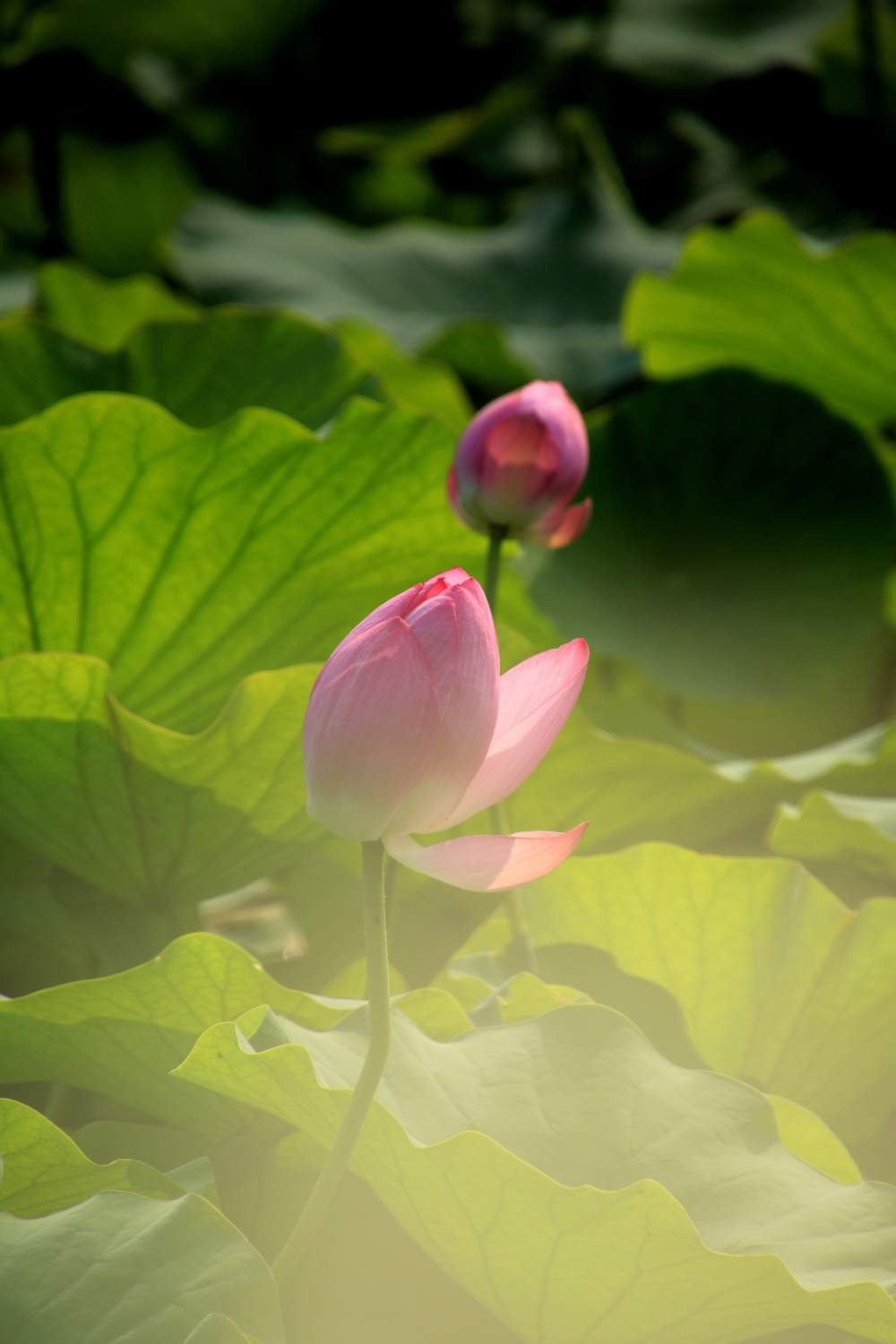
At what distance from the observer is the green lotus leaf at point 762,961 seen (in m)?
0.52

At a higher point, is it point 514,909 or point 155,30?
point 155,30

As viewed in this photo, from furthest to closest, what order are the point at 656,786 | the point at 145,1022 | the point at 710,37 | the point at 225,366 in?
the point at 710,37, the point at 225,366, the point at 656,786, the point at 145,1022

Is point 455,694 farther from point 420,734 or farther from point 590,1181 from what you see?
point 590,1181

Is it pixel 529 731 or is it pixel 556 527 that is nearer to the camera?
pixel 529 731

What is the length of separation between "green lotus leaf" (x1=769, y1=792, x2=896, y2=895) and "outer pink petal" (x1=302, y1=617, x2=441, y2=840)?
36 cm

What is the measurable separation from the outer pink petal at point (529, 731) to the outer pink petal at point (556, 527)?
27 cm

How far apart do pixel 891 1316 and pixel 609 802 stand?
0.37 meters

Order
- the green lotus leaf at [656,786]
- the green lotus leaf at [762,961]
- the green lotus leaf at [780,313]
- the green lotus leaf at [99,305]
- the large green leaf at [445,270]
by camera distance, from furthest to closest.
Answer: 1. the large green leaf at [445,270]
2. the green lotus leaf at [99,305]
3. the green lotus leaf at [780,313]
4. the green lotus leaf at [656,786]
5. the green lotus leaf at [762,961]

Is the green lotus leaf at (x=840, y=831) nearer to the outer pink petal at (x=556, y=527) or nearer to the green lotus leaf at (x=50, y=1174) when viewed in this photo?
the outer pink petal at (x=556, y=527)

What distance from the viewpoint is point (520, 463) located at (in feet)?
1.87

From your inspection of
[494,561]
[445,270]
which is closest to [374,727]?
[494,561]

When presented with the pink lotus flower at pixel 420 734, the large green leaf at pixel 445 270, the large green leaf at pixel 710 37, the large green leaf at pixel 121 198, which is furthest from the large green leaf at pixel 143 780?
the large green leaf at pixel 710 37

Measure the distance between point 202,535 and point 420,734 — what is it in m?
0.35

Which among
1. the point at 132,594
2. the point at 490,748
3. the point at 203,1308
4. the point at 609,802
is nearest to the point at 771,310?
the point at 609,802
